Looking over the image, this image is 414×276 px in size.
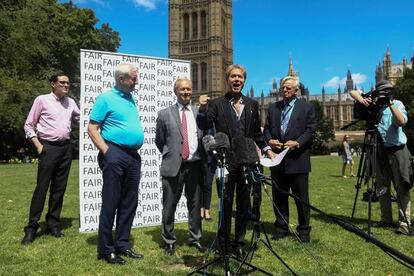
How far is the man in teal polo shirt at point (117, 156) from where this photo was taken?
4.48 metres

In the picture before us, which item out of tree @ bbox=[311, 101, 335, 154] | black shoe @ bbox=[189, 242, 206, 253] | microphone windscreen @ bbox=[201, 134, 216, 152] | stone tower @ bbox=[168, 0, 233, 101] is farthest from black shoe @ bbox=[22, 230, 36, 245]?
stone tower @ bbox=[168, 0, 233, 101]

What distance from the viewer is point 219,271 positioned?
4051mm

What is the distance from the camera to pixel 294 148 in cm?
522

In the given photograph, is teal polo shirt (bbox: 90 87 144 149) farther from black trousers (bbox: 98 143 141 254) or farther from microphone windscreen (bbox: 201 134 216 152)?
microphone windscreen (bbox: 201 134 216 152)

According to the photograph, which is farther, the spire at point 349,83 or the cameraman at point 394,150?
the spire at point 349,83

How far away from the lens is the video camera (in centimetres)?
540

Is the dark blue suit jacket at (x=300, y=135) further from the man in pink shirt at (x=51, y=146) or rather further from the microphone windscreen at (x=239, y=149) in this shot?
the man in pink shirt at (x=51, y=146)

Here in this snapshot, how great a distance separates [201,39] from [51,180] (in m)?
93.8

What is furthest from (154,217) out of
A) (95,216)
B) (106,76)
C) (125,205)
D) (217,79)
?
(217,79)

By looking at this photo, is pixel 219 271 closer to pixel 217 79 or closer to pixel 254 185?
pixel 254 185

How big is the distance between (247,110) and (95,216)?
2987 millimetres

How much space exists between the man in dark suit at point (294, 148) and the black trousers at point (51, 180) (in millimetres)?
2988

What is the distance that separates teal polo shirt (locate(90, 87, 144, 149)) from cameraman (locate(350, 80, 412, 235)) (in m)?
3.21

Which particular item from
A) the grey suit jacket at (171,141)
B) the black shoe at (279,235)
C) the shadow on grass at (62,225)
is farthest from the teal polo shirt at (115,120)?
the black shoe at (279,235)
